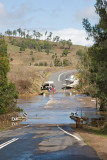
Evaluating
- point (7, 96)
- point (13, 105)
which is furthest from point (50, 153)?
point (13, 105)

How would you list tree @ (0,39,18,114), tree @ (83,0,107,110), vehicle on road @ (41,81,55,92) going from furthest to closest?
1. vehicle on road @ (41,81,55,92)
2. tree @ (0,39,18,114)
3. tree @ (83,0,107,110)

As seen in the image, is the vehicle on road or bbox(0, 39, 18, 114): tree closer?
bbox(0, 39, 18, 114): tree

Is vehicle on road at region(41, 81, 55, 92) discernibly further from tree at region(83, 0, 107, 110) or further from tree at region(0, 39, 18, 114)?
tree at region(83, 0, 107, 110)

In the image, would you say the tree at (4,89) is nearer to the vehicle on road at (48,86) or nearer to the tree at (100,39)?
the tree at (100,39)

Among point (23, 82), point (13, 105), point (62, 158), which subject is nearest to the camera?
point (62, 158)

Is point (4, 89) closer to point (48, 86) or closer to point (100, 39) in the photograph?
point (100, 39)

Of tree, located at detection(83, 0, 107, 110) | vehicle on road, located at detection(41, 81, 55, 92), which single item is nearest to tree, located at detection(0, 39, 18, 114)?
tree, located at detection(83, 0, 107, 110)

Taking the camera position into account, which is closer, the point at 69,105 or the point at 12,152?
the point at 12,152

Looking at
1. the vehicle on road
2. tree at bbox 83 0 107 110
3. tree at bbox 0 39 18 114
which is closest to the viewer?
tree at bbox 83 0 107 110

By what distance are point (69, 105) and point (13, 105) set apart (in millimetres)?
20849

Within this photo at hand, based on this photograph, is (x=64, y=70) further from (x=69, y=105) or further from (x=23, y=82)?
(x=69, y=105)

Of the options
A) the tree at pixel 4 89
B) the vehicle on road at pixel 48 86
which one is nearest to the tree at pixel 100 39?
the tree at pixel 4 89

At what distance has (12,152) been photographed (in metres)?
11.7

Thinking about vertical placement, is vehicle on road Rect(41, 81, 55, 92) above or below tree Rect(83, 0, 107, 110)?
below
